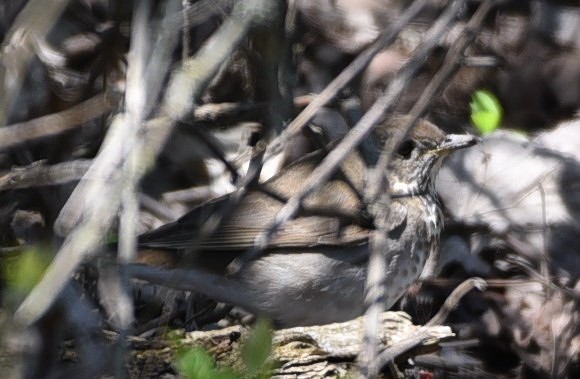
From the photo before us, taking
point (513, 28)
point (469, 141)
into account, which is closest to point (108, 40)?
point (469, 141)

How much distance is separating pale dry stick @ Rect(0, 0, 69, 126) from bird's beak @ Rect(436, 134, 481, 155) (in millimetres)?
1913

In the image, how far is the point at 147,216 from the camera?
543cm

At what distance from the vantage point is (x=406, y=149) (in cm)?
491

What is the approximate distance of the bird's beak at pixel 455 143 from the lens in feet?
15.3

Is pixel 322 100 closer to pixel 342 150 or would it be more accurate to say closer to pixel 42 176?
pixel 342 150

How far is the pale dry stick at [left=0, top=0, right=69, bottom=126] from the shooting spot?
9.64 feet

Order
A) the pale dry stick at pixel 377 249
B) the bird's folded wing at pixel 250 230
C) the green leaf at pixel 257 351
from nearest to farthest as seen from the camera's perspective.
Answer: the green leaf at pixel 257 351
the pale dry stick at pixel 377 249
the bird's folded wing at pixel 250 230

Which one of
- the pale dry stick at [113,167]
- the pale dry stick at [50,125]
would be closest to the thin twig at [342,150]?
the pale dry stick at [113,167]

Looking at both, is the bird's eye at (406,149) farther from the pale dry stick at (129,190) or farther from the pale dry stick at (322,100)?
the pale dry stick at (129,190)

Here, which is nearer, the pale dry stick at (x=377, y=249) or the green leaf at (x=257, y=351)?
the green leaf at (x=257, y=351)

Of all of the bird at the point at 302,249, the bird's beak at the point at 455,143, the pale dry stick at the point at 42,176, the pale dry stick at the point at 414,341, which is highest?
the bird's beak at the point at 455,143

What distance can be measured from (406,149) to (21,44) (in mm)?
2069

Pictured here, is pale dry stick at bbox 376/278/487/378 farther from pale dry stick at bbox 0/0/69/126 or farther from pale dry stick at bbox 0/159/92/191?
pale dry stick at bbox 0/0/69/126

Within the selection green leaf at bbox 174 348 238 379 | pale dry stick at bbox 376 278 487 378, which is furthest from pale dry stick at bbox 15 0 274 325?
pale dry stick at bbox 376 278 487 378
